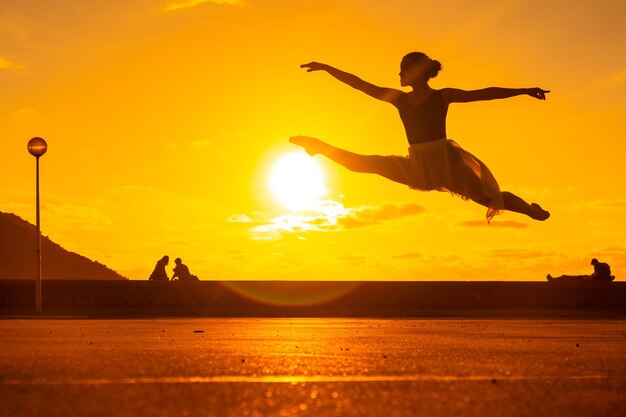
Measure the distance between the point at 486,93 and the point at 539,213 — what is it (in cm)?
159

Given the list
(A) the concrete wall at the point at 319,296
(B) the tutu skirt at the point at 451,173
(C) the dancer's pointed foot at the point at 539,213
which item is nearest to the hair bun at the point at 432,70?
(B) the tutu skirt at the point at 451,173

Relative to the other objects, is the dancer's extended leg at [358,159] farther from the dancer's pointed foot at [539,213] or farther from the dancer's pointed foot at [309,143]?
the dancer's pointed foot at [539,213]

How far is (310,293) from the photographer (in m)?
34.2

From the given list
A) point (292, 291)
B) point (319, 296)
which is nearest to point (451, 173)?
point (292, 291)

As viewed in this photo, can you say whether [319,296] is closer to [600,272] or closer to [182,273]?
[182,273]

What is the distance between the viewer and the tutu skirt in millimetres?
11477

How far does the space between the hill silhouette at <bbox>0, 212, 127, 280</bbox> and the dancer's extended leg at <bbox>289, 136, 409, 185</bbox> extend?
2058 inches

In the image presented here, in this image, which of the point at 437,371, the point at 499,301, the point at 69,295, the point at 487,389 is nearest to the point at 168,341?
the point at 437,371

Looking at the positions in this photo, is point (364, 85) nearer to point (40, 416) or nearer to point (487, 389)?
point (487, 389)

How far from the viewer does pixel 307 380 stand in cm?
636

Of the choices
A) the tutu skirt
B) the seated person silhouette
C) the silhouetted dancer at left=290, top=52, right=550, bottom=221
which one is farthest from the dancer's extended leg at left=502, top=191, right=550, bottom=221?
the seated person silhouette

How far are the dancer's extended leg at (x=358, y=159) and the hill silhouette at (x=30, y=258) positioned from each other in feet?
172

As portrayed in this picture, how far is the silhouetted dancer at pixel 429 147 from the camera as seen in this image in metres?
11.4

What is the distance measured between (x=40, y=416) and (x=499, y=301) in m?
31.0
